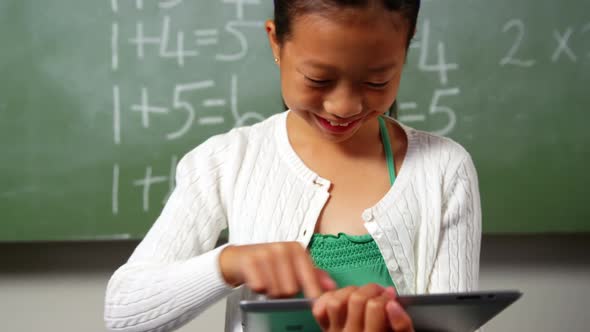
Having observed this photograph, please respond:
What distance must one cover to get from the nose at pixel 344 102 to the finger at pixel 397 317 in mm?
207

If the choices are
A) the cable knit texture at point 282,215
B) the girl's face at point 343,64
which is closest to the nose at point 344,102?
the girl's face at point 343,64

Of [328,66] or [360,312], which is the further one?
[328,66]

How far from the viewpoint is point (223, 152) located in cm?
70

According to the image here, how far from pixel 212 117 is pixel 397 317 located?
3.22ft

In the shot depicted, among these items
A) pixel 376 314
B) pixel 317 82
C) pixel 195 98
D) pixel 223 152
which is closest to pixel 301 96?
pixel 317 82

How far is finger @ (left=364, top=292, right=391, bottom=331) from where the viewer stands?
0.47 meters

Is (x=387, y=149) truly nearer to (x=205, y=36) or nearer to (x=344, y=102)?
(x=344, y=102)

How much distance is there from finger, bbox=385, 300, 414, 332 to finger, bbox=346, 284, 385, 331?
2 cm

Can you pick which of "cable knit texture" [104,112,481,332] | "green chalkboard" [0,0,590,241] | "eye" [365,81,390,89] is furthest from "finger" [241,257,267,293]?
"green chalkboard" [0,0,590,241]

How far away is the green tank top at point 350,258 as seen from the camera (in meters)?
0.64

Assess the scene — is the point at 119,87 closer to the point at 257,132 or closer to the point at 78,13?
the point at 78,13

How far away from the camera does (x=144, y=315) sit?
1.99ft

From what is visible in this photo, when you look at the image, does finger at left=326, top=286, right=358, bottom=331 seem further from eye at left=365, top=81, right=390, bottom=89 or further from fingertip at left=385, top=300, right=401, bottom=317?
eye at left=365, top=81, right=390, bottom=89

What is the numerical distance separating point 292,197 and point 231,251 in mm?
133
